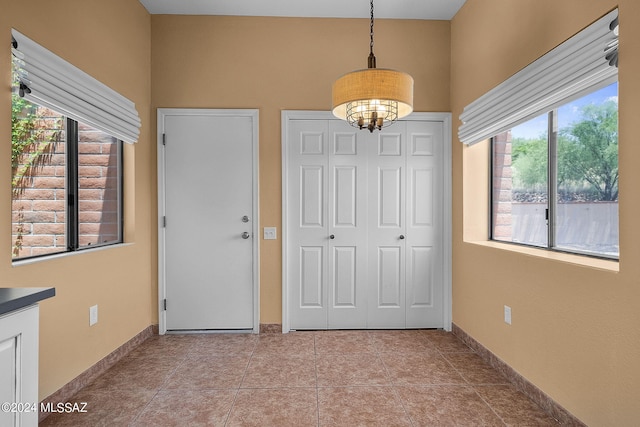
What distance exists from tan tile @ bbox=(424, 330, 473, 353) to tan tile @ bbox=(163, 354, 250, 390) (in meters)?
1.57

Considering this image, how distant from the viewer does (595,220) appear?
6.50ft

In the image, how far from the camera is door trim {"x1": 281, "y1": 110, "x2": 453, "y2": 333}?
3.41 meters

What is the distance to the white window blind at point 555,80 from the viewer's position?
170 cm

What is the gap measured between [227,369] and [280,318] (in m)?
0.85

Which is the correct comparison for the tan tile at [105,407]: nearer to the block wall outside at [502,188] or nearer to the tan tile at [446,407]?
the tan tile at [446,407]

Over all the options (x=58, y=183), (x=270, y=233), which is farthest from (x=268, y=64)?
(x=58, y=183)

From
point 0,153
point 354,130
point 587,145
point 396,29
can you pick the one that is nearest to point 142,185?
point 0,153

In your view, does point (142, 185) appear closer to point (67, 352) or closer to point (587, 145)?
point (67, 352)

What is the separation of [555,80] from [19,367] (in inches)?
99.9

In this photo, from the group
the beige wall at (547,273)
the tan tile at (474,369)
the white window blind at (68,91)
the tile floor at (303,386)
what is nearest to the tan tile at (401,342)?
the tile floor at (303,386)

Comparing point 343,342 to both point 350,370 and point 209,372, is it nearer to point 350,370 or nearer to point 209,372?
point 350,370

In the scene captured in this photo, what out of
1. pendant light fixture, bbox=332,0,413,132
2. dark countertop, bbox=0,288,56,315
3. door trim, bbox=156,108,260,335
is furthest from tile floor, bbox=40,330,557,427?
pendant light fixture, bbox=332,0,413,132

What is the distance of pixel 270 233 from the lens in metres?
3.42

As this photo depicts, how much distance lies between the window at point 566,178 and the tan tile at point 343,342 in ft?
4.67
